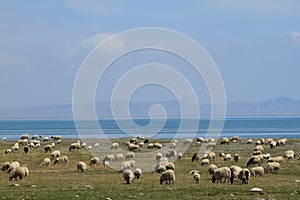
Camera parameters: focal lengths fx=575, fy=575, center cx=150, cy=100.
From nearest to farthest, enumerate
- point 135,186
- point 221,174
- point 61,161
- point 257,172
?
1. point 135,186
2. point 221,174
3. point 257,172
4. point 61,161

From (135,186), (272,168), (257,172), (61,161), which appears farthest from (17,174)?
(272,168)

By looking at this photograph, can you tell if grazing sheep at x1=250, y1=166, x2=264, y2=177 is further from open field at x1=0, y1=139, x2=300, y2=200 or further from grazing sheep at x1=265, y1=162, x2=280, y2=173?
grazing sheep at x1=265, y1=162, x2=280, y2=173

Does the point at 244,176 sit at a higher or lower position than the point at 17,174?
lower

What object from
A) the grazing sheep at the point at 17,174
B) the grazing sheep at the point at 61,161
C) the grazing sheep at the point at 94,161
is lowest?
the grazing sheep at the point at 17,174

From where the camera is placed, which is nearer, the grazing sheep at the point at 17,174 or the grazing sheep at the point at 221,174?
the grazing sheep at the point at 221,174

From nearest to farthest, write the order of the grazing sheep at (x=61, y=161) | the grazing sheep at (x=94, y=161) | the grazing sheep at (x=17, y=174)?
the grazing sheep at (x=17, y=174)
the grazing sheep at (x=94, y=161)
the grazing sheep at (x=61, y=161)

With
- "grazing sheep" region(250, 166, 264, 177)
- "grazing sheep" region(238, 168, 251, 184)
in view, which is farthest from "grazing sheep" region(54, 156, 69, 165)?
"grazing sheep" region(238, 168, 251, 184)

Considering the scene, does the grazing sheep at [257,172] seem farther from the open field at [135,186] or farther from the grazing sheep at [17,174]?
the grazing sheep at [17,174]

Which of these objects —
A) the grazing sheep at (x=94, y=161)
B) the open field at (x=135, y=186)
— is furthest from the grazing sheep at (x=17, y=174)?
the grazing sheep at (x=94, y=161)

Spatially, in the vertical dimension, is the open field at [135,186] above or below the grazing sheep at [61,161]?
→ below

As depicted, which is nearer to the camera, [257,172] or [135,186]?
[135,186]

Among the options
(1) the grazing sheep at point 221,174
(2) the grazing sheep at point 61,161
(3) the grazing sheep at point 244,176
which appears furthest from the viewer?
(2) the grazing sheep at point 61,161

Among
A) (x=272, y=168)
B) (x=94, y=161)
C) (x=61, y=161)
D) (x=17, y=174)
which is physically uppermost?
(x=61, y=161)

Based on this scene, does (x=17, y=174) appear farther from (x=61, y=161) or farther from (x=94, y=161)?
(x=61, y=161)
